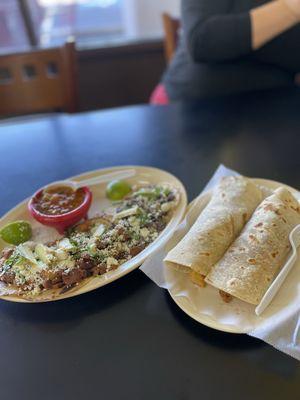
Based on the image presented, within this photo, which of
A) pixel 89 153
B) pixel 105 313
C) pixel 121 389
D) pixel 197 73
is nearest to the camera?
pixel 121 389

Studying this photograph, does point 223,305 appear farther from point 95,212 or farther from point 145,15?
point 145,15

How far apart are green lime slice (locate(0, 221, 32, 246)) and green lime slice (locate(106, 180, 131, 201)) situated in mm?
227

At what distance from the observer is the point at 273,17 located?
4.01 ft

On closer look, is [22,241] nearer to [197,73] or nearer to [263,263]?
[263,263]

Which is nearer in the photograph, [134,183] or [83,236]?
[83,236]

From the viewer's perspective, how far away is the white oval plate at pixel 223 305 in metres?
0.61

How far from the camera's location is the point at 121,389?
58cm

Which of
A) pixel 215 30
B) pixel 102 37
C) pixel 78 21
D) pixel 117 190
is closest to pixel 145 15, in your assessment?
pixel 102 37

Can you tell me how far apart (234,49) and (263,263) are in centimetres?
88

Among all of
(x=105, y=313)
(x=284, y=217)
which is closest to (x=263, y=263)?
(x=284, y=217)

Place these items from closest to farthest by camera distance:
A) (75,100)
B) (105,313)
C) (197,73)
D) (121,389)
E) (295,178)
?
(121,389) → (105,313) → (295,178) → (197,73) → (75,100)

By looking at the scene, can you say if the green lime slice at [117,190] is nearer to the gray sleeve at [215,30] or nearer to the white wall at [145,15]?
the gray sleeve at [215,30]

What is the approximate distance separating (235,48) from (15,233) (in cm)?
94

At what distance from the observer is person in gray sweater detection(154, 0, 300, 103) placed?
1.24m
